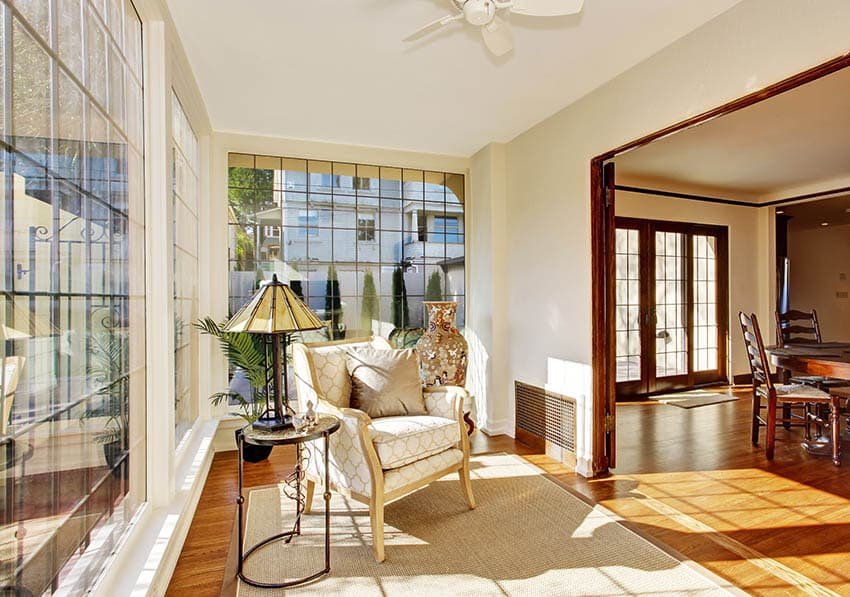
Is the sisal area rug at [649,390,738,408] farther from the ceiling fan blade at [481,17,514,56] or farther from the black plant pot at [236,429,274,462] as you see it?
the ceiling fan blade at [481,17,514,56]

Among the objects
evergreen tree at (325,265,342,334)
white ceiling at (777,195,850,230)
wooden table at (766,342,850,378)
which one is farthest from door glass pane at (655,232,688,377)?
evergreen tree at (325,265,342,334)

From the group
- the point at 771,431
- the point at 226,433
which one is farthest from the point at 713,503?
the point at 226,433

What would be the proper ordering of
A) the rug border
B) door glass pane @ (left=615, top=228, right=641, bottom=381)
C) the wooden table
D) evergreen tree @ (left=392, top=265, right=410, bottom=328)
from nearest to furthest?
the rug border → the wooden table → evergreen tree @ (left=392, top=265, right=410, bottom=328) → door glass pane @ (left=615, top=228, right=641, bottom=381)

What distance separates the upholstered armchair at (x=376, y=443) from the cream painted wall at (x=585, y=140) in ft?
3.68

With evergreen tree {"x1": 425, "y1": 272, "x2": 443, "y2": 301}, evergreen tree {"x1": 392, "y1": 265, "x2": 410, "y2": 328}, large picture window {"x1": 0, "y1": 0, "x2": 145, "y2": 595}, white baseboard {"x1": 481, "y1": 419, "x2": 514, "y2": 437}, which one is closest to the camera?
large picture window {"x1": 0, "y1": 0, "x2": 145, "y2": 595}

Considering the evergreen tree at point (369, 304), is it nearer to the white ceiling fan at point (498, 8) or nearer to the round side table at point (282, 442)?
the round side table at point (282, 442)

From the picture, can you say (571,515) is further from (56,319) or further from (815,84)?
(815,84)

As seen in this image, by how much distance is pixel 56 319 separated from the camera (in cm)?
124

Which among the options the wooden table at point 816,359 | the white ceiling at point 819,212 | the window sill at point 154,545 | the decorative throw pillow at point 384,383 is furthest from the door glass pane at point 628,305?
the window sill at point 154,545

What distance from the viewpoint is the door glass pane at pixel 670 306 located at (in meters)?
5.94

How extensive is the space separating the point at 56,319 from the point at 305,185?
3146mm

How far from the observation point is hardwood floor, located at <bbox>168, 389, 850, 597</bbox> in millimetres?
2088

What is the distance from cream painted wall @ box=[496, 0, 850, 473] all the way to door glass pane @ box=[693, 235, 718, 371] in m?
3.44

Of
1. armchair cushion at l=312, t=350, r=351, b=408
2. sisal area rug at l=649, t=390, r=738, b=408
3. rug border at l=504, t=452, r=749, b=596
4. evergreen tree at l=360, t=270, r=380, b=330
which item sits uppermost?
evergreen tree at l=360, t=270, r=380, b=330
